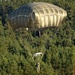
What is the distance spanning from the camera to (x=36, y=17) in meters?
64.1

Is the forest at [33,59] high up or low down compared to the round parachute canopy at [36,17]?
down

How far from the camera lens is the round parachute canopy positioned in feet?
210

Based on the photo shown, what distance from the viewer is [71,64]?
5794cm

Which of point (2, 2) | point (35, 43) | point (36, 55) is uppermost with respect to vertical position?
point (36, 55)

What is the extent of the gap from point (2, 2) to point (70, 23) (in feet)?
89.9

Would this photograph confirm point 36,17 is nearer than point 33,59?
No

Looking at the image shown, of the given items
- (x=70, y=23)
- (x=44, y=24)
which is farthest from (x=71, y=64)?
(x=70, y=23)

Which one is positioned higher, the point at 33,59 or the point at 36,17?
the point at 36,17

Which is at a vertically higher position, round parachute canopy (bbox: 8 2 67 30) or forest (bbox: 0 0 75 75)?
round parachute canopy (bbox: 8 2 67 30)

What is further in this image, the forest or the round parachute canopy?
the round parachute canopy

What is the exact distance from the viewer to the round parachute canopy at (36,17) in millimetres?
63969

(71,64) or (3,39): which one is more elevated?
(71,64)

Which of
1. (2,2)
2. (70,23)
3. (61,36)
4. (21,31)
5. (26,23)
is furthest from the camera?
(2,2)

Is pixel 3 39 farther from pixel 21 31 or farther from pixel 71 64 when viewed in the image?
pixel 71 64
